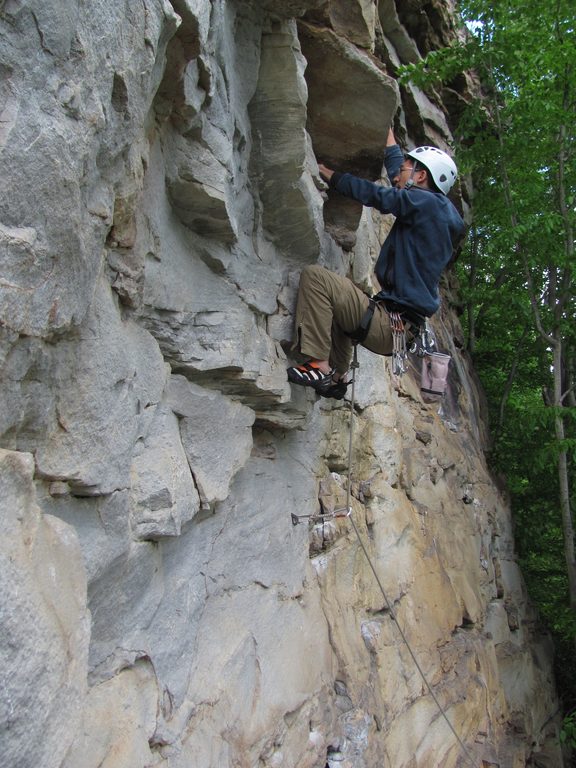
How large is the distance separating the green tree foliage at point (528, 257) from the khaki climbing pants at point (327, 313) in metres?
3.66

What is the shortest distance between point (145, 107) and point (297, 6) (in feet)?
5.67

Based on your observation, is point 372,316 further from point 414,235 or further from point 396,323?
point 414,235

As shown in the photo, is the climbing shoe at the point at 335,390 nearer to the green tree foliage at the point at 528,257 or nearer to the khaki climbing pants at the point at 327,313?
the khaki climbing pants at the point at 327,313

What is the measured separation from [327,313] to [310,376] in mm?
430

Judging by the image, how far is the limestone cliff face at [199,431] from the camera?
187 centimetres

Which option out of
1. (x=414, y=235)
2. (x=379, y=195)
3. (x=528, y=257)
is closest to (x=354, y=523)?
(x=414, y=235)

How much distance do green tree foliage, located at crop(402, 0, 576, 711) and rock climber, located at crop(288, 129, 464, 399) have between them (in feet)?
10.3

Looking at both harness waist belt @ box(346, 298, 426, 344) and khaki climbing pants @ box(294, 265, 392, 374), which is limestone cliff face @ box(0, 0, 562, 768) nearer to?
khaki climbing pants @ box(294, 265, 392, 374)

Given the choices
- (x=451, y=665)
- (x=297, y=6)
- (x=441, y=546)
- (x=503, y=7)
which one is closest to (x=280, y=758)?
(x=451, y=665)

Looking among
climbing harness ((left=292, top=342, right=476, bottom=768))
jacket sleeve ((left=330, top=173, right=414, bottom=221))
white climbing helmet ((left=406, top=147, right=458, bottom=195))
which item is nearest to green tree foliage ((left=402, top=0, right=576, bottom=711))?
white climbing helmet ((left=406, top=147, right=458, bottom=195))

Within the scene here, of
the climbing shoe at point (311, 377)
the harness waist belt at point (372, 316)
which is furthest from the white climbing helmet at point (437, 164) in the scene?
the climbing shoe at point (311, 377)

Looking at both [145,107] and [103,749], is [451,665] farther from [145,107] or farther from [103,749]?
[145,107]

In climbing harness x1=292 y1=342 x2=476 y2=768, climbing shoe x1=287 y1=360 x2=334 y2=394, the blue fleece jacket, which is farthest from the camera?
climbing harness x1=292 y1=342 x2=476 y2=768

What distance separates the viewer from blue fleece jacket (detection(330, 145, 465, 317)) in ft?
13.5
